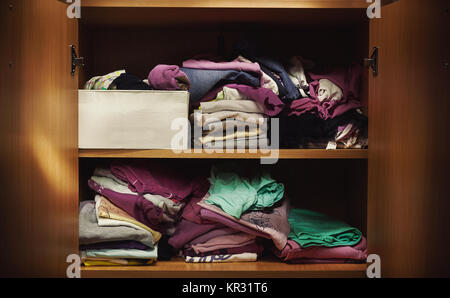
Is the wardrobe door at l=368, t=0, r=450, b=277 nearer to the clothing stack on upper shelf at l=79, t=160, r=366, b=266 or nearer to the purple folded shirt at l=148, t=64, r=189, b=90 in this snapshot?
the clothing stack on upper shelf at l=79, t=160, r=366, b=266

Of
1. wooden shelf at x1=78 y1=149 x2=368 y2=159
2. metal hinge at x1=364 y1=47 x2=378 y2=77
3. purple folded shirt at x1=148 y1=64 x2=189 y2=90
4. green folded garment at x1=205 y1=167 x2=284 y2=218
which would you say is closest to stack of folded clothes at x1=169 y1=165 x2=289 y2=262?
green folded garment at x1=205 y1=167 x2=284 y2=218

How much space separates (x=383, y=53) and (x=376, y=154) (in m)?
0.25

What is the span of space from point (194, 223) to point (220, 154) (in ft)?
0.78

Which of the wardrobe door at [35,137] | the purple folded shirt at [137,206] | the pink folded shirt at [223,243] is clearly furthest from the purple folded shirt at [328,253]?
the wardrobe door at [35,137]

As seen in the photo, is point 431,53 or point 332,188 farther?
point 332,188

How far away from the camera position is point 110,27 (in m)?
1.44

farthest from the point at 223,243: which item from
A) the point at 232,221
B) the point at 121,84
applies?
the point at 121,84

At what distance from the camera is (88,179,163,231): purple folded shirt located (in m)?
1.21

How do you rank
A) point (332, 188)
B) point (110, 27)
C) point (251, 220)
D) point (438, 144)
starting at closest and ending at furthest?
point (438, 144)
point (251, 220)
point (110, 27)
point (332, 188)

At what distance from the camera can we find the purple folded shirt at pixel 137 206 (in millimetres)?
1211

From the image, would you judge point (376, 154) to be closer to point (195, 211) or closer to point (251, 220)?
point (251, 220)

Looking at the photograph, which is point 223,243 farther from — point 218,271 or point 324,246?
point 324,246
